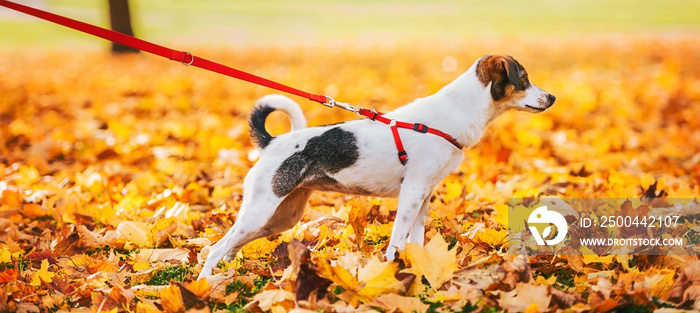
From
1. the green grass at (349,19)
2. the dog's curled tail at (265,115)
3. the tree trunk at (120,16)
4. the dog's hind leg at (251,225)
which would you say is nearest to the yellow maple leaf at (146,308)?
the dog's hind leg at (251,225)

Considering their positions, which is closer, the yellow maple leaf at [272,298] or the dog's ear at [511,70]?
the yellow maple leaf at [272,298]

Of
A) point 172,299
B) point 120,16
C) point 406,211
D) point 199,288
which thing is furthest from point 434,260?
point 120,16

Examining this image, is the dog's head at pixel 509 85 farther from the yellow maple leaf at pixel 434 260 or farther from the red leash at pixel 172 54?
the yellow maple leaf at pixel 434 260

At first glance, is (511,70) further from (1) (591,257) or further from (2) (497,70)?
(1) (591,257)

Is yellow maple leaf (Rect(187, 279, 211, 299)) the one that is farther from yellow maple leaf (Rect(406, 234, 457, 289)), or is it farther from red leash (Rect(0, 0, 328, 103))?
red leash (Rect(0, 0, 328, 103))

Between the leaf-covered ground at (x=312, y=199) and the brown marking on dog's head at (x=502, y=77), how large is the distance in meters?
0.76

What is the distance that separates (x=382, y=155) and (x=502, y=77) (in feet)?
Answer: 2.89

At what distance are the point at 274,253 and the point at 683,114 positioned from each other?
6736 mm

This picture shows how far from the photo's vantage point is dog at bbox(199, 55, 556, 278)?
3426 mm

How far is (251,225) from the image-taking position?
342 cm

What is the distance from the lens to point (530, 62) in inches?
536

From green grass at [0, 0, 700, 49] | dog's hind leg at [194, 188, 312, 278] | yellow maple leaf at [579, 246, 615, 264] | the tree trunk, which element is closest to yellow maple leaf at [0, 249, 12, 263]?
dog's hind leg at [194, 188, 312, 278]

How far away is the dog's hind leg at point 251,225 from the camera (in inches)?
134

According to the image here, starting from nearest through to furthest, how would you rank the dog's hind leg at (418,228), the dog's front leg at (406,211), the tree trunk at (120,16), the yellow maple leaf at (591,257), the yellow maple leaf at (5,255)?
1. the yellow maple leaf at (591,257)
2. the dog's front leg at (406,211)
3. the dog's hind leg at (418,228)
4. the yellow maple leaf at (5,255)
5. the tree trunk at (120,16)
